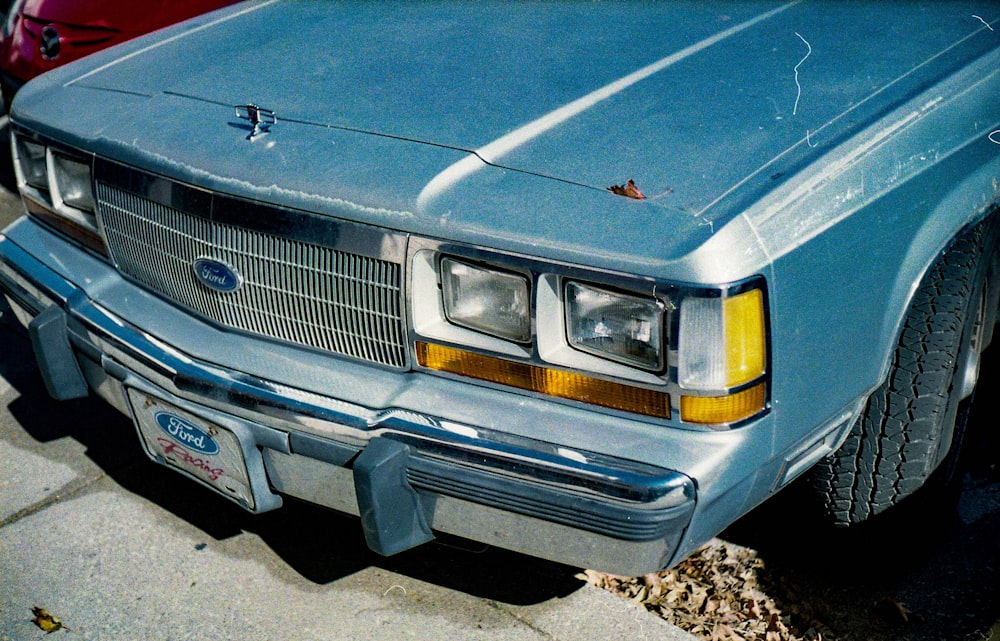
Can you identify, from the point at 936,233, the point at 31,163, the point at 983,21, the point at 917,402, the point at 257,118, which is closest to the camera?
the point at 936,233

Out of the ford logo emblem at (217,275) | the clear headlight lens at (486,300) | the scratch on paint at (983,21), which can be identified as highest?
the scratch on paint at (983,21)

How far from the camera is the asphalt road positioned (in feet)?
8.15

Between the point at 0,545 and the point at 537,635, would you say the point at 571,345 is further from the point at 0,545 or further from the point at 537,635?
the point at 0,545

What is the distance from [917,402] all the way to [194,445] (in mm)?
1623

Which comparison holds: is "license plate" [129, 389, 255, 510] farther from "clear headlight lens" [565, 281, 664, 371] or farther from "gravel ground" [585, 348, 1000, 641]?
"gravel ground" [585, 348, 1000, 641]

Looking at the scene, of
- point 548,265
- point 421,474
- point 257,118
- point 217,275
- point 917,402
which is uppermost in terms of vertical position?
point 257,118

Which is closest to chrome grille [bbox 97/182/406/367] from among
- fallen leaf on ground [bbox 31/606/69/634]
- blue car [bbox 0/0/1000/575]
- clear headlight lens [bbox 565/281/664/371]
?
blue car [bbox 0/0/1000/575]

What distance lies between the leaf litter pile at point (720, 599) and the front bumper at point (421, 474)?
649mm

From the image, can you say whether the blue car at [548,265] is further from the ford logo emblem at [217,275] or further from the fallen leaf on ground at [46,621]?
the fallen leaf on ground at [46,621]

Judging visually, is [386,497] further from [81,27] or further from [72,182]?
[81,27]

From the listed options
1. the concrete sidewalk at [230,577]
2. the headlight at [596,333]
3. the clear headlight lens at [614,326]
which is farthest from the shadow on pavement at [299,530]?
the clear headlight lens at [614,326]

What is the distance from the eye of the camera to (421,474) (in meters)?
1.98

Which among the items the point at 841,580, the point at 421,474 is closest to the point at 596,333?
the point at 421,474

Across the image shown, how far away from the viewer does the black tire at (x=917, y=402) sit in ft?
7.64
